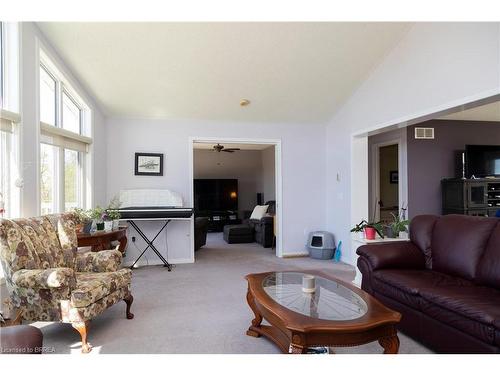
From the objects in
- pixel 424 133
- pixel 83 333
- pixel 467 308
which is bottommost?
pixel 83 333

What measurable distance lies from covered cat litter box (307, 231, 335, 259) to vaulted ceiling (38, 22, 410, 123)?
85.9 inches

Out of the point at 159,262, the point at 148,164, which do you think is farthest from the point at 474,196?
the point at 148,164

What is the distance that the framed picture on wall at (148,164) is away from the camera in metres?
5.17

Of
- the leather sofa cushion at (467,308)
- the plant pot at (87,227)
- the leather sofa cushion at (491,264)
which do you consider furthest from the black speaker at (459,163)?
the plant pot at (87,227)

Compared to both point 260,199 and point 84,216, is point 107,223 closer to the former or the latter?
point 84,216

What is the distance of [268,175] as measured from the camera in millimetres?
9109

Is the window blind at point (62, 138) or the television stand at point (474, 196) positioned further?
the television stand at point (474, 196)

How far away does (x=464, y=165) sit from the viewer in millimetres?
5688

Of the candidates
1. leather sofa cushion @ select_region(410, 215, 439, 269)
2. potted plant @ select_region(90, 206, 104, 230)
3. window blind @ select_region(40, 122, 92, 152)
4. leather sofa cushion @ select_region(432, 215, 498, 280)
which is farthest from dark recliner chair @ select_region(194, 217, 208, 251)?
leather sofa cushion @ select_region(432, 215, 498, 280)

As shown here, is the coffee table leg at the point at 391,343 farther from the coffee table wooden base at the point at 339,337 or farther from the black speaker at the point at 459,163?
the black speaker at the point at 459,163

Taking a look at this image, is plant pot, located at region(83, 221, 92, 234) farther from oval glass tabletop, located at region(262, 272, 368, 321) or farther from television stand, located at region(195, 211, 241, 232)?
television stand, located at region(195, 211, 241, 232)

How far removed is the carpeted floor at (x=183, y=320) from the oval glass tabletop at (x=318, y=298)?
0.43 meters

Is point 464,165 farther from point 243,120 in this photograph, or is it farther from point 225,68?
point 225,68

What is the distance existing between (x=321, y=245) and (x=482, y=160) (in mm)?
3267
